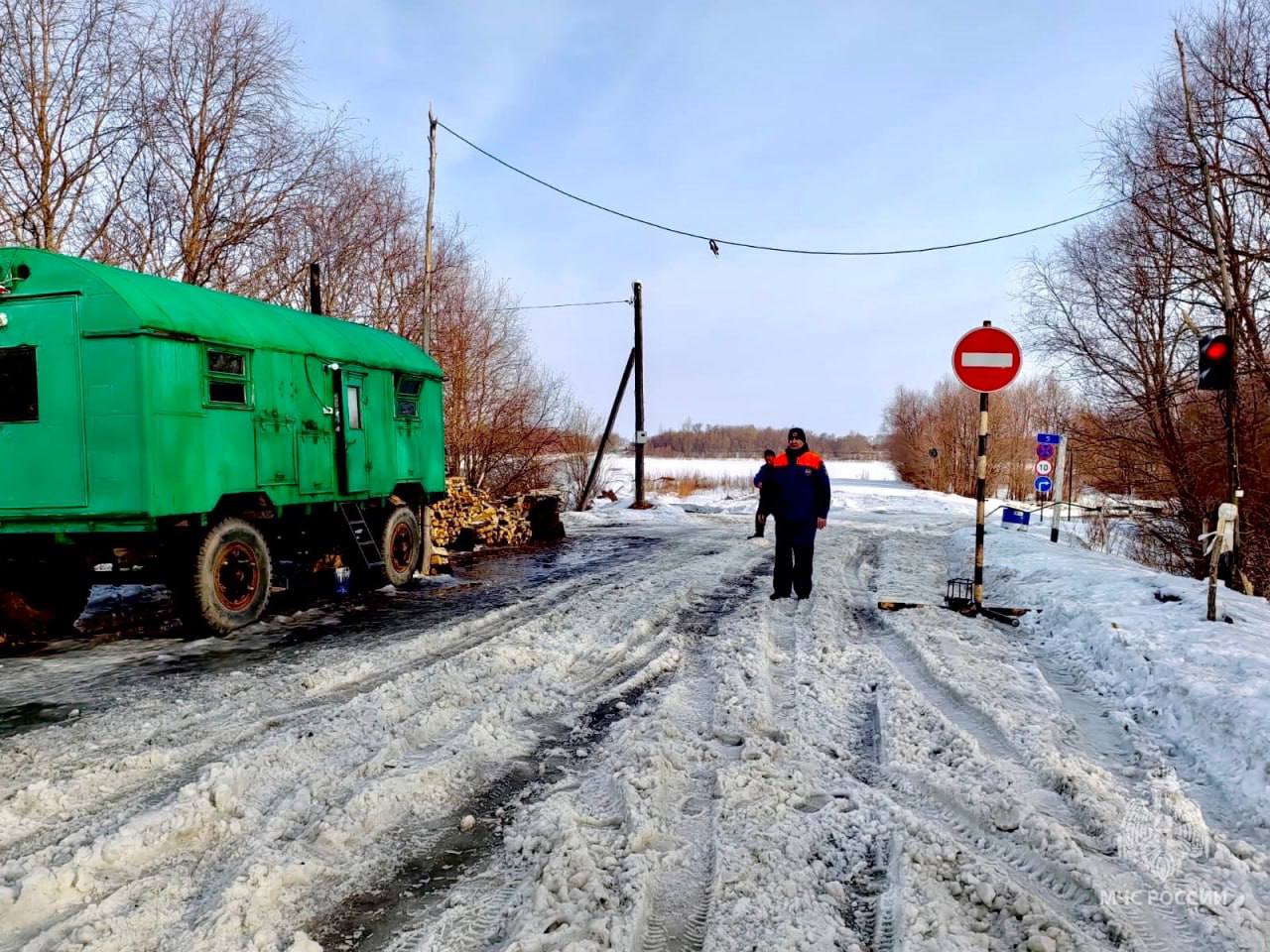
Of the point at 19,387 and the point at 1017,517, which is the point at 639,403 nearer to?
the point at 1017,517

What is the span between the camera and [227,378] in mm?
7211

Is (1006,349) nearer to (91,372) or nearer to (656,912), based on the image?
(656,912)

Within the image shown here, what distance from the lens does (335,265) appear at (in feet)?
56.5

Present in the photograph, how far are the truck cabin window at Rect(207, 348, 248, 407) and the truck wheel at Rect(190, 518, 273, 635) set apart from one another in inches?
47.6

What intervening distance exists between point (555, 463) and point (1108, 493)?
15.4 meters

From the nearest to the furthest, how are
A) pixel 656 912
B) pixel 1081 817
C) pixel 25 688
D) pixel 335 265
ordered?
1. pixel 656 912
2. pixel 1081 817
3. pixel 25 688
4. pixel 335 265

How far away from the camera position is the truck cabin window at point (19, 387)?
638cm

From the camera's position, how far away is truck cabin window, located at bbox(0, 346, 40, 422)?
20.9 ft

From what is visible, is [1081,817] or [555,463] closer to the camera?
[1081,817]

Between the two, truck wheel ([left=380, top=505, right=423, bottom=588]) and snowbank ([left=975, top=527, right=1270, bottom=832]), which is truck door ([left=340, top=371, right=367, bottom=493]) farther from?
snowbank ([left=975, top=527, right=1270, bottom=832])

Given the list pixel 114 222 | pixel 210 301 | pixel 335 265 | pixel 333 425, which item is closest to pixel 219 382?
pixel 210 301

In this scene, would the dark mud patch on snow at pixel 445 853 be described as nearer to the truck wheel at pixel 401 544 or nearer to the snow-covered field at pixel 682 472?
the truck wheel at pixel 401 544

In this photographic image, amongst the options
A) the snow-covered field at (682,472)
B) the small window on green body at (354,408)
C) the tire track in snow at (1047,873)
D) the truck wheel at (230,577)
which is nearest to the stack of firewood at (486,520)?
the small window on green body at (354,408)

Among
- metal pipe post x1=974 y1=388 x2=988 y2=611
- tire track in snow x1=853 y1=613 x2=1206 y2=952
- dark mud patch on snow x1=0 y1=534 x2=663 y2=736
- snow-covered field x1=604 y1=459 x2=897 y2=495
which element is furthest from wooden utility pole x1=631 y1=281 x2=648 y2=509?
tire track in snow x1=853 y1=613 x2=1206 y2=952
